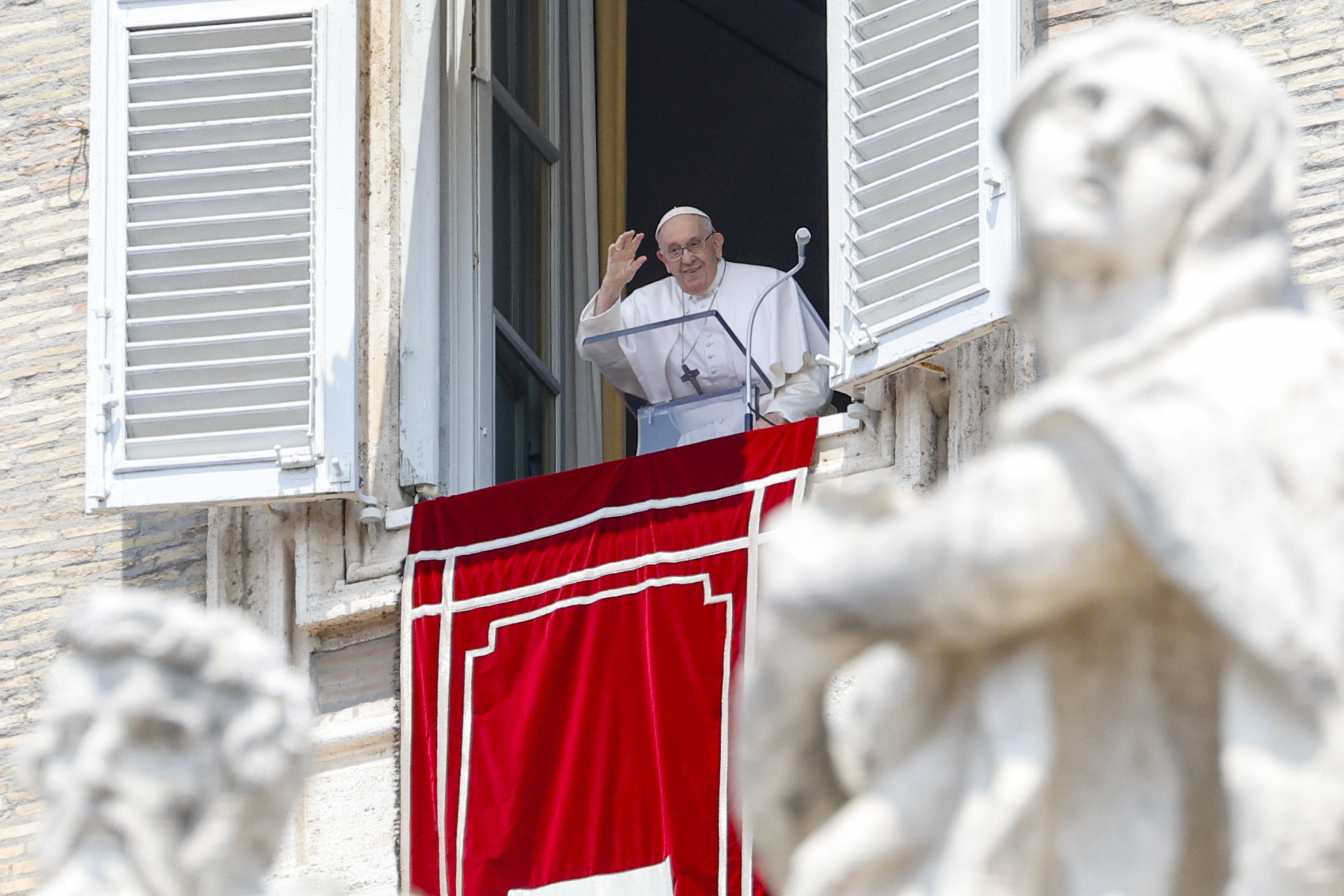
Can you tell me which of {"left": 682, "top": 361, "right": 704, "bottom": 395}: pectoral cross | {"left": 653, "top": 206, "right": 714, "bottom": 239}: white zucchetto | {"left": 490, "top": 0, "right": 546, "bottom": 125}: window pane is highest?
{"left": 490, "top": 0, "right": 546, "bottom": 125}: window pane

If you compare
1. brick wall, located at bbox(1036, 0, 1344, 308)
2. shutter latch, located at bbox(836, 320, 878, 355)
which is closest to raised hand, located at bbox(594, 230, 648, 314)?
shutter latch, located at bbox(836, 320, 878, 355)

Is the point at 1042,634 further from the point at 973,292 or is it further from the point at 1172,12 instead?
the point at 1172,12

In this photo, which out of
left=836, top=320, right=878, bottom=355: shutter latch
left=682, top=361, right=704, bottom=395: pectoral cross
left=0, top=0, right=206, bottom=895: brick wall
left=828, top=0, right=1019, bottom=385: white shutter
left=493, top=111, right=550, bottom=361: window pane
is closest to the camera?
left=828, top=0, right=1019, bottom=385: white shutter

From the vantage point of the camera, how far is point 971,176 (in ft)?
24.9

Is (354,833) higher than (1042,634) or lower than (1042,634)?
lower

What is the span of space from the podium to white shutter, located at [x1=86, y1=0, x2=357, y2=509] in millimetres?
921

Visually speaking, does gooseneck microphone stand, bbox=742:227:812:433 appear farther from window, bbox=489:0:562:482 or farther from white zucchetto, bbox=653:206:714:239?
white zucchetto, bbox=653:206:714:239

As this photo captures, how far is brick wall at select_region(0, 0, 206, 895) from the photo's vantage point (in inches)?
333

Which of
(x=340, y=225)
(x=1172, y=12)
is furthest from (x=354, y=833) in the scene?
(x=1172, y=12)

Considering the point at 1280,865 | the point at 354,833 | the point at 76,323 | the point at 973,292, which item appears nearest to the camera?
the point at 1280,865

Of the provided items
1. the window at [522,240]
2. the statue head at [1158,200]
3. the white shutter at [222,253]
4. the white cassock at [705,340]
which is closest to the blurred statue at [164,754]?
the statue head at [1158,200]

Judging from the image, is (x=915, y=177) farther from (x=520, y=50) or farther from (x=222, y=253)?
(x=520, y=50)

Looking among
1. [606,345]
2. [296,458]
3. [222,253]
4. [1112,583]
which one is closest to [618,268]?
[606,345]

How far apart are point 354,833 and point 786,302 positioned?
221cm
